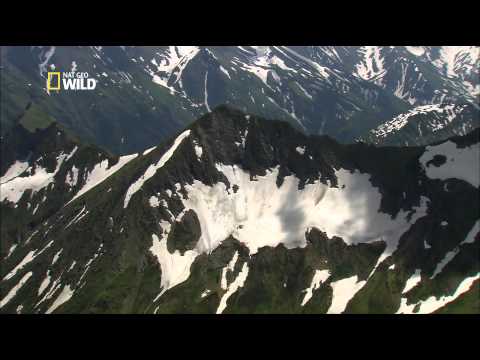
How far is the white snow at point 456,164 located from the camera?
183 meters

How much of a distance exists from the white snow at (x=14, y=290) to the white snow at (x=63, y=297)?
25.4 m

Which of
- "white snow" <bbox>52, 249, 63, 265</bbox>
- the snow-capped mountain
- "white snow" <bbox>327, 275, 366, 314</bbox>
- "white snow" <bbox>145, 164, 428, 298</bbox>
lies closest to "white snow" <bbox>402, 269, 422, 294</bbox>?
the snow-capped mountain

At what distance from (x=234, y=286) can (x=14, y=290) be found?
8477 centimetres

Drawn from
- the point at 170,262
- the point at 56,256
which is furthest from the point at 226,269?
the point at 56,256

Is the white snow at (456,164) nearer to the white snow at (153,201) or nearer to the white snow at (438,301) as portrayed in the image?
the white snow at (438,301)

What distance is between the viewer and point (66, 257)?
187 m

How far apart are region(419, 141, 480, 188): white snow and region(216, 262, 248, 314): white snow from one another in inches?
3109

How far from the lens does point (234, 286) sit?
562 ft

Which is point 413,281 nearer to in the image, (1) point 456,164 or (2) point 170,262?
(1) point 456,164

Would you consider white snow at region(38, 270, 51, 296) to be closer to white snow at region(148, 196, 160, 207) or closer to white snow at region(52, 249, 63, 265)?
white snow at region(52, 249, 63, 265)
